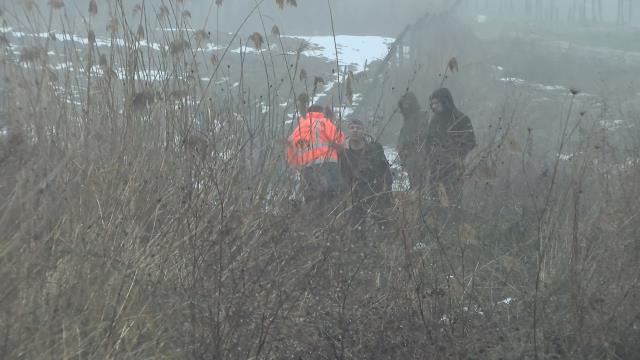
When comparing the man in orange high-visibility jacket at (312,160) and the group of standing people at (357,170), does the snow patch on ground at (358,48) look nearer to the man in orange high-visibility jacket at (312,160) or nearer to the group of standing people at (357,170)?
the group of standing people at (357,170)

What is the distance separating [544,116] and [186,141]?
1664 cm

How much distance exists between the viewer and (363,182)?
17.2 ft

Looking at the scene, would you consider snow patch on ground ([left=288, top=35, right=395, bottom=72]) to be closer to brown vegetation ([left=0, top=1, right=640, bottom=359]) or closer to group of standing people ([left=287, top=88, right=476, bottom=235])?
group of standing people ([left=287, top=88, right=476, bottom=235])

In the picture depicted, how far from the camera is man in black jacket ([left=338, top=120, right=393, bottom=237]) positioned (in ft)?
13.5

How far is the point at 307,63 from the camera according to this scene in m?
27.8

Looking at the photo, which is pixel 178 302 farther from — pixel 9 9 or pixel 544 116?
pixel 544 116

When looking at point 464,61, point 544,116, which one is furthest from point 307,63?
point 544,116

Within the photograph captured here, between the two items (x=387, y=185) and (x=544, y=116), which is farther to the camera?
(x=544, y=116)

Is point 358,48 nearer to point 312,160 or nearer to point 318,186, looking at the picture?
point 318,186

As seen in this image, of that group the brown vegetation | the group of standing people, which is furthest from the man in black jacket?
the brown vegetation

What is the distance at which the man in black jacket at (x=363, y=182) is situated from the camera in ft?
13.5

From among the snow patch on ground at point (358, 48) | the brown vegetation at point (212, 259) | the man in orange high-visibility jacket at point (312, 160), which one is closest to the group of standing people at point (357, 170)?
the man in orange high-visibility jacket at point (312, 160)

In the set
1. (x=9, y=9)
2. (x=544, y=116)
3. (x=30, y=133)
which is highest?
(x=9, y=9)

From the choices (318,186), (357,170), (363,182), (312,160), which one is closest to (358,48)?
(363,182)
